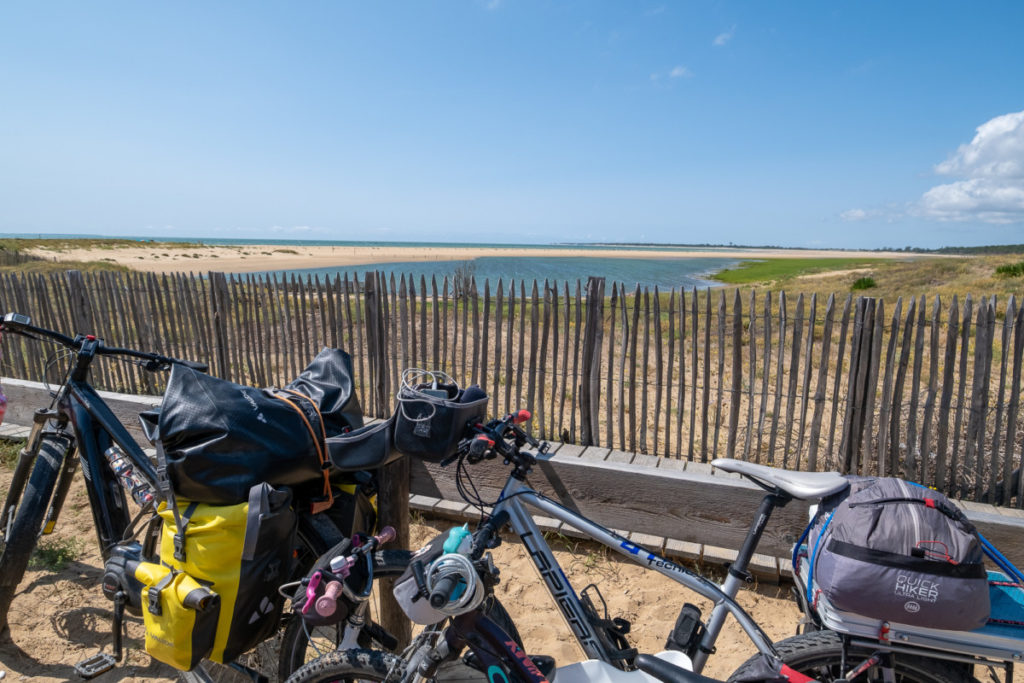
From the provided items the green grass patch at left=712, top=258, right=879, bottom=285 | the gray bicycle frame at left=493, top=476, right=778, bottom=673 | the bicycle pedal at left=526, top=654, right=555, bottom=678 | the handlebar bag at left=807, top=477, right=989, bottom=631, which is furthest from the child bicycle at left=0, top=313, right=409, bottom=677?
the green grass patch at left=712, top=258, right=879, bottom=285

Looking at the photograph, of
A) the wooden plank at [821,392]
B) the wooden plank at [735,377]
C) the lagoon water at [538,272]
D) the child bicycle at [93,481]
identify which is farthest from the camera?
the lagoon water at [538,272]

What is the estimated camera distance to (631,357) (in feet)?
17.4

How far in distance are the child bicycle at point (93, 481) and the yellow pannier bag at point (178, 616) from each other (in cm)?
33

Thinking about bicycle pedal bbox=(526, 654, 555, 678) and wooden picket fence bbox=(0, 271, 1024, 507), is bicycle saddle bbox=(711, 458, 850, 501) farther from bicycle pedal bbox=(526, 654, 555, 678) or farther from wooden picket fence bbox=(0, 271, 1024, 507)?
wooden picket fence bbox=(0, 271, 1024, 507)

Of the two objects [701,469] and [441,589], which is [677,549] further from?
[441,589]

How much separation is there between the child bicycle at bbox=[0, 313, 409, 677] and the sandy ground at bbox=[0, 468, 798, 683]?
0.22m

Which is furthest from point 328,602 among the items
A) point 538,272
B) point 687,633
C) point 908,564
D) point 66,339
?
point 538,272

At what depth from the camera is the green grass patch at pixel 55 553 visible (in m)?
3.46

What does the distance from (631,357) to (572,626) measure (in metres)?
3.51

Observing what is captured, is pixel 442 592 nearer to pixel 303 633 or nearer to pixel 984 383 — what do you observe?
pixel 303 633

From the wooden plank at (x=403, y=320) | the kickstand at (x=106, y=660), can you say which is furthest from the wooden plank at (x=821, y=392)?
the kickstand at (x=106, y=660)

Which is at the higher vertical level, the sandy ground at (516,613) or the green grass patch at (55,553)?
the green grass patch at (55,553)

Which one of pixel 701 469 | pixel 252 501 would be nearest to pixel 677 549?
pixel 701 469

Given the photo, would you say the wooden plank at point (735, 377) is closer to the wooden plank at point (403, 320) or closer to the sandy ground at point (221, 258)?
the wooden plank at point (403, 320)
